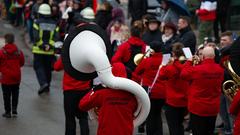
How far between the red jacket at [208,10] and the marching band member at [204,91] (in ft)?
Result: 18.4

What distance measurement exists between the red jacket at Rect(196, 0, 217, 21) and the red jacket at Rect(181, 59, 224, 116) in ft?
18.5

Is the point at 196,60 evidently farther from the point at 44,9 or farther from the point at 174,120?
the point at 44,9

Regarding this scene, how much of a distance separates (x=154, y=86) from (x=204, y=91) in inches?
41.2

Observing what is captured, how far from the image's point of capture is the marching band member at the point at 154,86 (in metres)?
9.28

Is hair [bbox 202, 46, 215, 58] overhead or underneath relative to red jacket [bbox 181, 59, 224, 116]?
overhead

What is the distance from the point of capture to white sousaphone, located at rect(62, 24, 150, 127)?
663cm

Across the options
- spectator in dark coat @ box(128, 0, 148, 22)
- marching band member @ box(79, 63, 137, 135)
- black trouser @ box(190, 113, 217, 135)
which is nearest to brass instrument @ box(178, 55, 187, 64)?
black trouser @ box(190, 113, 217, 135)

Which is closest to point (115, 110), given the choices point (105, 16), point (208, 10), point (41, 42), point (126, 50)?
point (126, 50)

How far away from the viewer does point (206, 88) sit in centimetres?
843

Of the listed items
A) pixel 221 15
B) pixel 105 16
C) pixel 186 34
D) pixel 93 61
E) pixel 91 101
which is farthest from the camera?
pixel 105 16

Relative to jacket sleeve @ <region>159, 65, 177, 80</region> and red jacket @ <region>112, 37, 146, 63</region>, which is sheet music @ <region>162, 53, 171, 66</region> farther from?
red jacket @ <region>112, 37, 146, 63</region>

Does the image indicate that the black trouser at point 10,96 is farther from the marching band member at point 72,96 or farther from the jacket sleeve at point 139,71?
the marching band member at point 72,96

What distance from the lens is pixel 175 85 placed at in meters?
9.02

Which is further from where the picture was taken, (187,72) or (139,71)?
(139,71)
